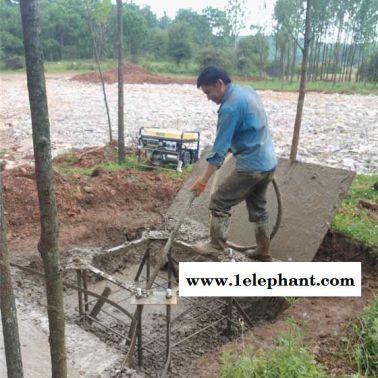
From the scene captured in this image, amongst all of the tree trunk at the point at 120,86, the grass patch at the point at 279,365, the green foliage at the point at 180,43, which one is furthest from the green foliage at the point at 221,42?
the grass patch at the point at 279,365

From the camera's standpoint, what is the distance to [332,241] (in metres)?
4.90

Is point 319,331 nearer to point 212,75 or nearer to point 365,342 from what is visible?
point 365,342

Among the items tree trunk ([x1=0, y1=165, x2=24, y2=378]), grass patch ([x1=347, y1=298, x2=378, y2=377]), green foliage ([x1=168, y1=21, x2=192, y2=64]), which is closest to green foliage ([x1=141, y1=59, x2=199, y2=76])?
green foliage ([x1=168, y1=21, x2=192, y2=64])

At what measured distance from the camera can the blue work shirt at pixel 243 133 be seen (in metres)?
3.72

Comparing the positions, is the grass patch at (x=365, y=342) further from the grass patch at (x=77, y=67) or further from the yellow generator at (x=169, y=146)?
the grass patch at (x=77, y=67)

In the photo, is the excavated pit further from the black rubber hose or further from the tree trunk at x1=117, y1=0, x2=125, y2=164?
the tree trunk at x1=117, y1=0, x2=125, y2=164

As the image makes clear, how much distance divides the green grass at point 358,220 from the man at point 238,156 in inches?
41.9

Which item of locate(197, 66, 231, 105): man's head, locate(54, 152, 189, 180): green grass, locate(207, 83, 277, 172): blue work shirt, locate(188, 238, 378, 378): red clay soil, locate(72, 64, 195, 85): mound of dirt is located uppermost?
locate(197, 66, 231, 105): man's head

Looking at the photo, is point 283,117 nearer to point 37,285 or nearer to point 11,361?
point 37,285

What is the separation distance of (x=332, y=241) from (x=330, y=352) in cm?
196

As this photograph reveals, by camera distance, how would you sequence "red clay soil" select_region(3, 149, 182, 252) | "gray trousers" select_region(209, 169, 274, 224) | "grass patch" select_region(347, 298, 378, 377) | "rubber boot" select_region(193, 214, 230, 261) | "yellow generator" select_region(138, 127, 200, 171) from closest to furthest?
1. "grass patch" select_region(347, 298, 378, 377)
2. "gray trousers" select_region(209, 169, 274, 224)
3. "rubber boot" select_region(193, 214, 230, 261)
4. "red clay soil" select_region(3, 149, 182, 252)
5. "yellow generator" select_region(138, 127, 200, 171)

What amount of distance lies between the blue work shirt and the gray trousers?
8 centimetres

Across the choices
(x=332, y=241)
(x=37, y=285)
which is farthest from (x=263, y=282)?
(x=37, y=285)

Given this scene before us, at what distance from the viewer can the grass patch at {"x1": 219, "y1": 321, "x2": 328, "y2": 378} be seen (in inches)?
103
